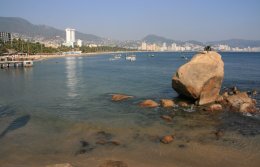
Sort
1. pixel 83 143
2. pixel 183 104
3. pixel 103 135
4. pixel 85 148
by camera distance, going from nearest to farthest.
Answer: pixel 85 148 < pixel 83 143 < pixel 103 135 < pixel 183 104

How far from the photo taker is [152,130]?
19.4 metres

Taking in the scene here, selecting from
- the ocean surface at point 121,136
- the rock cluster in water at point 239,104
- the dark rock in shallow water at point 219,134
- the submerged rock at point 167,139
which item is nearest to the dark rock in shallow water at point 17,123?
the ocean surface at point 121,136

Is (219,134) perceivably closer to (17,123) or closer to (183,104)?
(183,104)

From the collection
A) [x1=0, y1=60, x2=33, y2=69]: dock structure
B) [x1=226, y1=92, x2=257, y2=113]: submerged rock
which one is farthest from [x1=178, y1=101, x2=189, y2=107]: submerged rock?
[x1=0, y1=60, x2=33, y2=69]: dock structure

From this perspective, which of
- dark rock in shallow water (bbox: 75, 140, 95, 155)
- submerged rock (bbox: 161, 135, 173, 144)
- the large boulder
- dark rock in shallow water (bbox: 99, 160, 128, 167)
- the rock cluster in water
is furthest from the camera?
the large boulder

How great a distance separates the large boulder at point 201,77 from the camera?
83.9ft

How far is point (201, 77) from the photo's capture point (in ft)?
83.7

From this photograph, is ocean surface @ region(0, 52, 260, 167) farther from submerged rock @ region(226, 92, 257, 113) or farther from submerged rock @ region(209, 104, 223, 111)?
submerged rock @ region(226, 92, 257, 113)

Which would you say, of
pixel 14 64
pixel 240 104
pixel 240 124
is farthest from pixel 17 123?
pixel 14 64

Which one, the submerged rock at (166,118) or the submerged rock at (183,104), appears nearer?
the submerged rock at (166,118)

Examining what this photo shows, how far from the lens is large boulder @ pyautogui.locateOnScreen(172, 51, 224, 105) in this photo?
83.9 ft

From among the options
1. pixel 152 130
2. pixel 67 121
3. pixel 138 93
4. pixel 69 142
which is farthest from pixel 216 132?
pixel 138 93

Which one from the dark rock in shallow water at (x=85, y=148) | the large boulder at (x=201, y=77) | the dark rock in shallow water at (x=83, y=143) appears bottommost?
the dark rock in shallow water at (x=85, y=148)

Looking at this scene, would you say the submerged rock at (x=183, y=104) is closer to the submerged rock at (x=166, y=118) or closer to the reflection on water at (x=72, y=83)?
the submerged rock at (x=166, y=118)
